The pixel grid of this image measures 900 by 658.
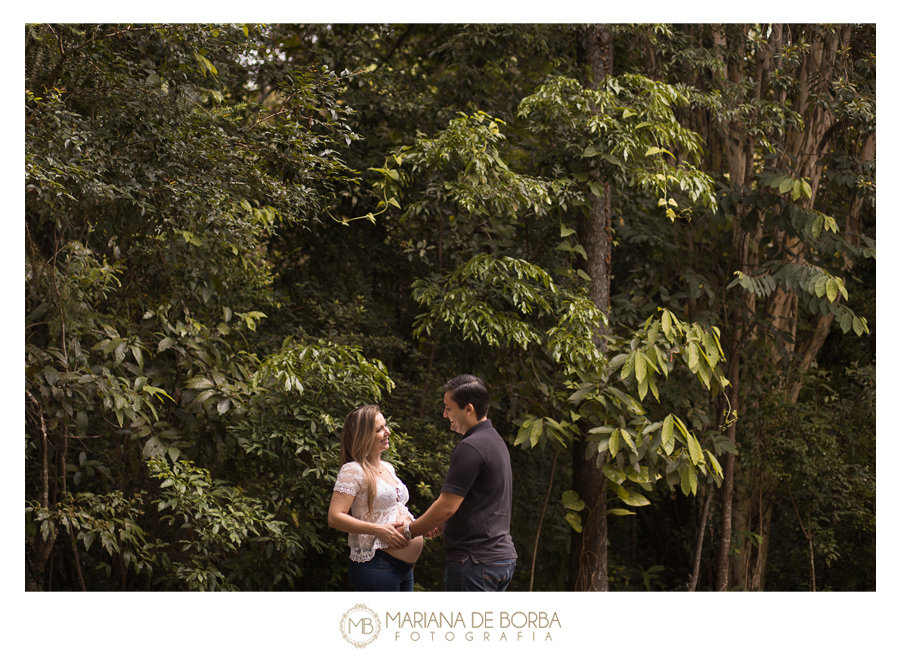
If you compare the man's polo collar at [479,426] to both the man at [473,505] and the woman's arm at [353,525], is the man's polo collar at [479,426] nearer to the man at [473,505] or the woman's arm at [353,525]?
the man at [473,505]

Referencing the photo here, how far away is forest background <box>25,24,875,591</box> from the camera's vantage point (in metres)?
3.20

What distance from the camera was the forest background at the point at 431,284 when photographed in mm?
3197

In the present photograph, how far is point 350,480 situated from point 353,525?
15 centimetres

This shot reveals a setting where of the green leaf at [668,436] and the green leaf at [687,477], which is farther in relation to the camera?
the green leaf at [687,477]

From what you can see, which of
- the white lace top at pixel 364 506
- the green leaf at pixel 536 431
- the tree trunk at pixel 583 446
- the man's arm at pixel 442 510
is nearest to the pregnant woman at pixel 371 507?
the white lace top at pixel 364 506

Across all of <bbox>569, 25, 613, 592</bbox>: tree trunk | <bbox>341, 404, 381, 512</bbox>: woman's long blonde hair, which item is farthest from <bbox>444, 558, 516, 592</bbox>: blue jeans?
<bbox>569, 25, 613, 592</bbox>: tree trunk

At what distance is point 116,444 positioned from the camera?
12.4 feet

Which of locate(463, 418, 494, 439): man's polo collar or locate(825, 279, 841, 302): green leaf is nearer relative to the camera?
locate(463, 418, 494, 439): man's polo collar

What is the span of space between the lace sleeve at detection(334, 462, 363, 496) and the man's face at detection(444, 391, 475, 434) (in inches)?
14.7

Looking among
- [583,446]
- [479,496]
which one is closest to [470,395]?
[479,496]

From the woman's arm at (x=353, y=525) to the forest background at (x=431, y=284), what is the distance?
3.54 ft

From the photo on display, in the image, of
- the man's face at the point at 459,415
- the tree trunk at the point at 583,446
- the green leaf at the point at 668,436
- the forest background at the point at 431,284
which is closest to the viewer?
the man's face at the point at 459,415
